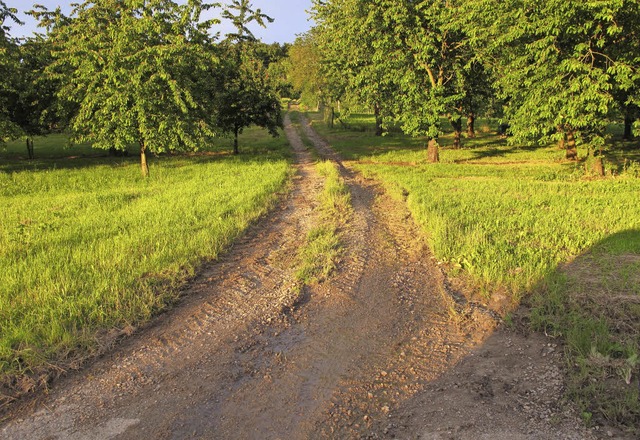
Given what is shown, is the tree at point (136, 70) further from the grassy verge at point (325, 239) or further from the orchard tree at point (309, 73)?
the orchard tree at point (309, 73)

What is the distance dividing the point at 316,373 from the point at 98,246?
5.24 metres

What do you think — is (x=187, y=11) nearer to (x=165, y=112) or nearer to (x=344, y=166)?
(x=165, y=112)

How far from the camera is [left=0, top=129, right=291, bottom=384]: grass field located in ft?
16.0

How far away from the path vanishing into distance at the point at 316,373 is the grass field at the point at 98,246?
472 mm

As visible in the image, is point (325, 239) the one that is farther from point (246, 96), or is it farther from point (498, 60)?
point (246, 96)

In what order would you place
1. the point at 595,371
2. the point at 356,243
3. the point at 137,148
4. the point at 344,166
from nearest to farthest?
the point at 595,371 → the point at 356,243 → the point at 344,166 → the point at 137,148

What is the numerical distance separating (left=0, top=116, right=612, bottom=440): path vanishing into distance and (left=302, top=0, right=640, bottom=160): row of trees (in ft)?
32.2

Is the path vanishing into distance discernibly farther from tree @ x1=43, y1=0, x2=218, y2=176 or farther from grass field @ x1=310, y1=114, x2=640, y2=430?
tree @ x1=43, y1=0, x2=218, y2=176

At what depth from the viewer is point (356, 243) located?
8.30 m

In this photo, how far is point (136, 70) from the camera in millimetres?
16141

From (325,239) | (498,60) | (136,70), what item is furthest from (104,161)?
(498,60)

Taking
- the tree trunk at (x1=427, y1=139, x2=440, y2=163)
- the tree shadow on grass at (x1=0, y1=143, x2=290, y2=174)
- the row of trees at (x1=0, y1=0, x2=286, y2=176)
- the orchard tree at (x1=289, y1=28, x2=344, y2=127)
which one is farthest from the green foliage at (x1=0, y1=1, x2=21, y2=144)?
the orchard tree at (x1=289, y1=28, x2=344, y2=127)

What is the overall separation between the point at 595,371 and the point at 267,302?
3.74 metres

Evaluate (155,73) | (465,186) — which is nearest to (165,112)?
(155,73)
